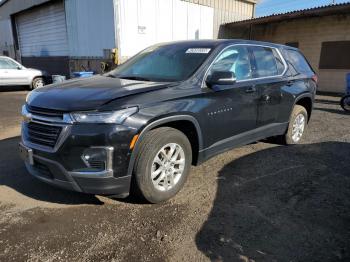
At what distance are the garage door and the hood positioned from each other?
44.3 feet

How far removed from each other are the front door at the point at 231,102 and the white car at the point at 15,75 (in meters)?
11.7

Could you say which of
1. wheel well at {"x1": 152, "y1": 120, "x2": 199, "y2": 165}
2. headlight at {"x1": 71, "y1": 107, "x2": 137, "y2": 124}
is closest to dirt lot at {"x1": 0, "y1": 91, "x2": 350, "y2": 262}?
wheel well at {"x1": 152, "y1": 120, "x2": 199, "y2": 165}

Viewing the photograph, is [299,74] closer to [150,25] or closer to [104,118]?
[104,118]

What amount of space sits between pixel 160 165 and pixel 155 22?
10791mm

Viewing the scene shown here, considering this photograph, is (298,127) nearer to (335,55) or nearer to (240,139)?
(240,139)

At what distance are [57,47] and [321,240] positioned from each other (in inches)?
663

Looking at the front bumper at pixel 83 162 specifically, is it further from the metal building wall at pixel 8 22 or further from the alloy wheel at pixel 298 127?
the metal building wall at pixel 8 22

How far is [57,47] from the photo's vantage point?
656 inches

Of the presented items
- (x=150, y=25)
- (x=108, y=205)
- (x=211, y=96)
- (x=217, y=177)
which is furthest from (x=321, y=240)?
(x=150, y=25)

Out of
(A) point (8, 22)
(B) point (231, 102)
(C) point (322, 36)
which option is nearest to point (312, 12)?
(C) point (322, 36)

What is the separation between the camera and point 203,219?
3047mm

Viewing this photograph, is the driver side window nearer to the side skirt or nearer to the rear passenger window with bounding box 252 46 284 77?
the rear passenger window with bounding box 252 46 284 77

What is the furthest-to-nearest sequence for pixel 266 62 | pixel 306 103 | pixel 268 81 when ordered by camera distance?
1. pixel 306 103
2. pixel 266 62
3. pixel 268 81

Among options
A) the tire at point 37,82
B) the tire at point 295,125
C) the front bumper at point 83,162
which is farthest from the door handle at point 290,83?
the tire at point 37,82
